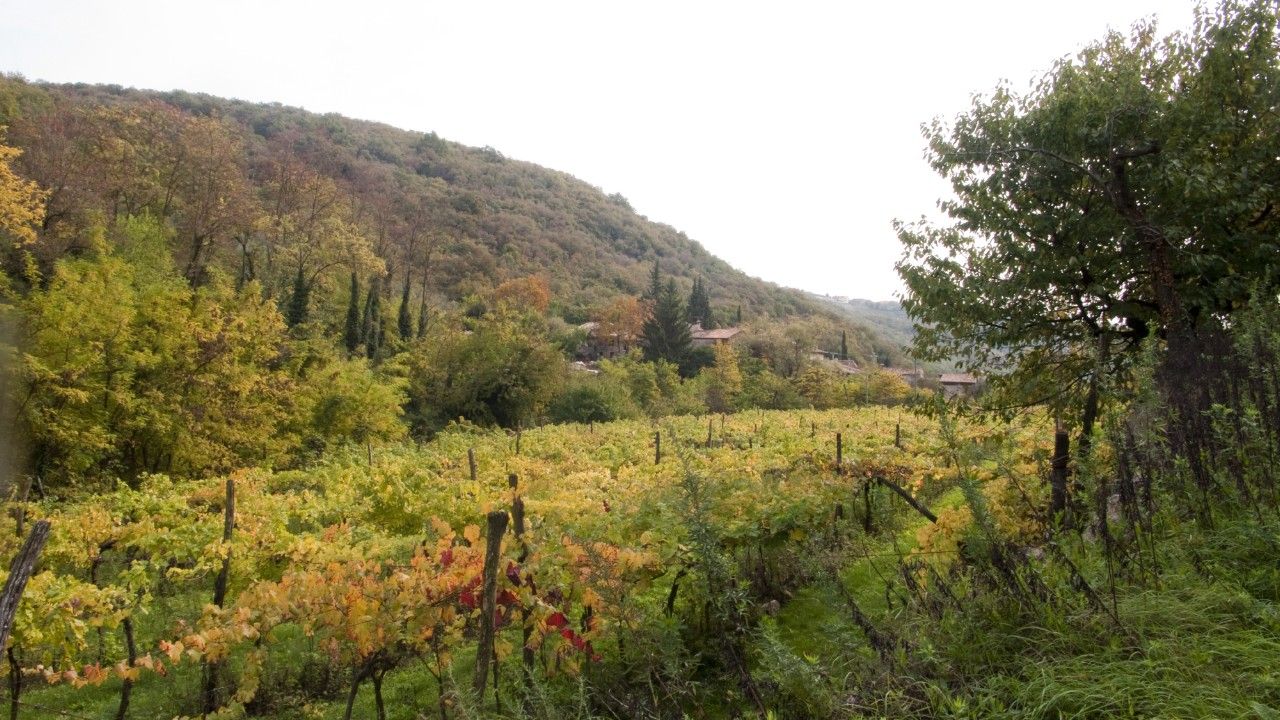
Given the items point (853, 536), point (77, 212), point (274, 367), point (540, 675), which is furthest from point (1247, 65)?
point (77, 212)

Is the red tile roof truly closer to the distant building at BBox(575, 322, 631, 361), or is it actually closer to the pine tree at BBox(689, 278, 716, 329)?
the pine tree at BBox(689, 278, 716, 329)

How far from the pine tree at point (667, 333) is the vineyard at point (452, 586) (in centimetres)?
4380

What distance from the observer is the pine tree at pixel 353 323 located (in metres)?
32.4

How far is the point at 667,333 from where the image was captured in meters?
54.5

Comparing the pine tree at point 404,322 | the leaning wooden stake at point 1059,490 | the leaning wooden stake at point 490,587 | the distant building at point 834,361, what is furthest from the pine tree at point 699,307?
the leaning wooden stake at point 490,587

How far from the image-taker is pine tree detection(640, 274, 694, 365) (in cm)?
5362

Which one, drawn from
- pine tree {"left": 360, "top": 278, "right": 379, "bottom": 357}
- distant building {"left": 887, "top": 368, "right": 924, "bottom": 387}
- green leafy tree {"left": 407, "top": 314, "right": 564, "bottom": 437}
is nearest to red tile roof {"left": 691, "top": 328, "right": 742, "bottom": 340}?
distant building {"left": 887, "top": 368, "right": 924, "bottom": 387}

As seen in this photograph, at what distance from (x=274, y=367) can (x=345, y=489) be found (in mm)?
15567

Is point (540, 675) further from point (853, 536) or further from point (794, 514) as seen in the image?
point (853, 536)

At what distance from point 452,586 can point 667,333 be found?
166ft

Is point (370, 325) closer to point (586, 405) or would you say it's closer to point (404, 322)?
point (404, 322)

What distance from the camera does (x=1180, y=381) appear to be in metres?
4.76

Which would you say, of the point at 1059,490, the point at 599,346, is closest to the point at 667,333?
the point at 599,346

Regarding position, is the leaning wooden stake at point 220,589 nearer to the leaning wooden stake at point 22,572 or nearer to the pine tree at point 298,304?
the leaning wooden stake at point 22,572
